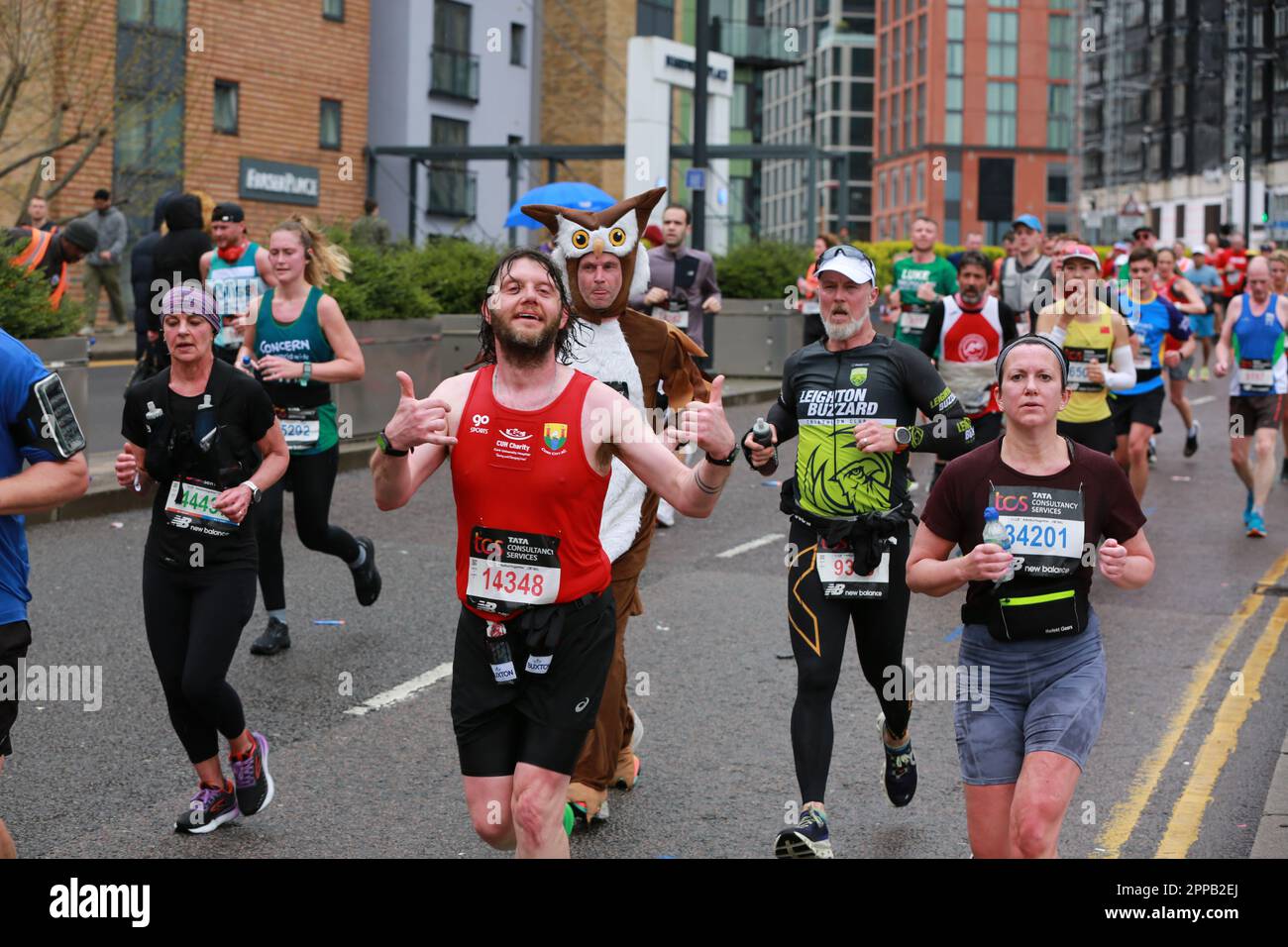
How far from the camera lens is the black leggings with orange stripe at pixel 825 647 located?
18.7 ft

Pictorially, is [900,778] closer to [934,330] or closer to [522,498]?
[522,498]

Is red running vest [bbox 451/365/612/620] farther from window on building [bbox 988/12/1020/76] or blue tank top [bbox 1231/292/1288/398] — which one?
window on building [bbox 988/12/1020/76]

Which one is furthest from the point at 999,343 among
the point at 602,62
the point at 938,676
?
the point at 602,62

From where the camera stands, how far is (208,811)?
19.0 ft

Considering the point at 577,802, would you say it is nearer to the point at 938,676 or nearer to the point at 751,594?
the point at 938,676

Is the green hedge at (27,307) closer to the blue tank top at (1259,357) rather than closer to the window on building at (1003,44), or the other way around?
the blue tank top at (1259,357)

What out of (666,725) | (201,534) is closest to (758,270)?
(666,725)

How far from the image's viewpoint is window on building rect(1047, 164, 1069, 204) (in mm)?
128750

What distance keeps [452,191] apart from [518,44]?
6022 mm

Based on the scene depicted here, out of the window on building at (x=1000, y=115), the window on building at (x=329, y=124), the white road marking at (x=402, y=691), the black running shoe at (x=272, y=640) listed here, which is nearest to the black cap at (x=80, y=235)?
the black running shoe at (x=272, y=640)

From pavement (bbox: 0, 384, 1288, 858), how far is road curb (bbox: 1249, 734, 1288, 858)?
0.02m

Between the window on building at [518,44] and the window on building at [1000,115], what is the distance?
298 ft

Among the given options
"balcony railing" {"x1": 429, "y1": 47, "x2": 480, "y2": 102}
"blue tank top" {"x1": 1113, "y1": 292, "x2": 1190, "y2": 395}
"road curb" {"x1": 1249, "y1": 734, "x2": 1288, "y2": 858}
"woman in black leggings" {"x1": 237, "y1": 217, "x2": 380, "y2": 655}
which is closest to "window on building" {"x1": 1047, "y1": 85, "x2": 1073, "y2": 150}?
"balcony railing" {"x1": 429, "y1": 47, "x2": 480, "y2": 102}

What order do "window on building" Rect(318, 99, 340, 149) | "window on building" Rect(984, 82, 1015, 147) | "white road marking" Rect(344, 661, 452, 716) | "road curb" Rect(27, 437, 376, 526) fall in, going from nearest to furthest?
"white road marking" Rect(344, 661, 452, 716) → "road curb" Rect(27, 437, 376, 526) → "window on building" Rect(318, 99, 340, 149) → "window on building" Rect(984, 82, 1015, 147)
